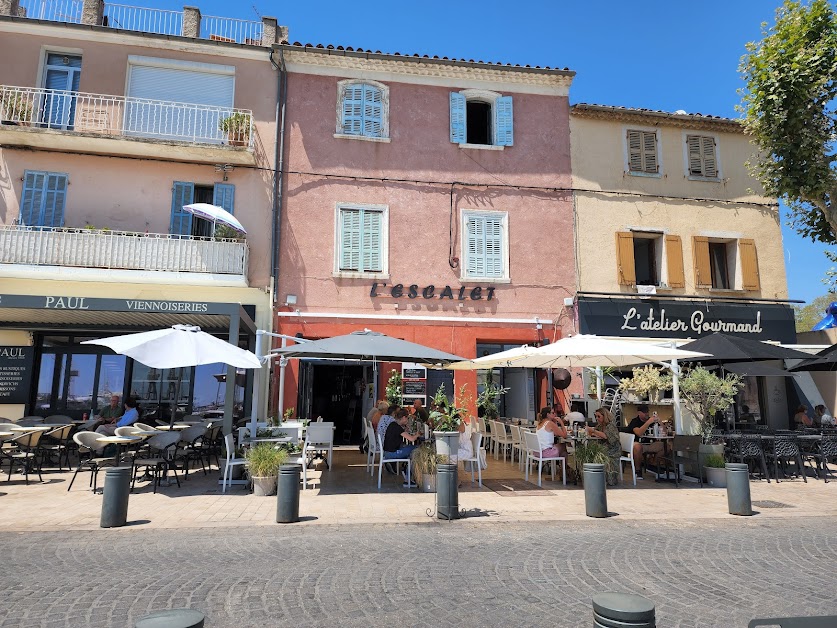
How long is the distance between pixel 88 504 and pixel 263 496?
2.29 metres

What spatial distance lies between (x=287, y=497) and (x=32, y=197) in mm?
10845

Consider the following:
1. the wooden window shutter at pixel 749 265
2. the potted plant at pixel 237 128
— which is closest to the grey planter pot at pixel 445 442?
the potted plant at pixel 237 128

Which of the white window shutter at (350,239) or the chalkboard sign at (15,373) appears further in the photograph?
the white window shutter at (350,239)

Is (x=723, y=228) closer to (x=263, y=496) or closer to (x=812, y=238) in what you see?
(x=812, y=238)

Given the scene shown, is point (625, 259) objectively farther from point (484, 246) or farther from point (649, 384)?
point (649, 384)

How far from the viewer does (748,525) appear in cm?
666

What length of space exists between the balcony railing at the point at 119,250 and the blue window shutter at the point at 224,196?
38.6 inches

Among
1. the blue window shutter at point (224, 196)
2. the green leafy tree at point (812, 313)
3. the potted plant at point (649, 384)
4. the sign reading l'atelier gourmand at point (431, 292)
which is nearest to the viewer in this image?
the potted plant at point (649, 384)

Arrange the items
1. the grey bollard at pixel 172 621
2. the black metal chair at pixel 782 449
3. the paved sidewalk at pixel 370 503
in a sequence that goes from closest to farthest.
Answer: the grey bollard at pixel 172 621
the paved sidewalk at pixel 370 503
the black metal chair at pixel 782 449

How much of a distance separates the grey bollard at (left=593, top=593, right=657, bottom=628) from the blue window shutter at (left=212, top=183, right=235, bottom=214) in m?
12.8

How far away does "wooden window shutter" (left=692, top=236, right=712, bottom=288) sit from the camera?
14961 mm

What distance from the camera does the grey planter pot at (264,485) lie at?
8.17m

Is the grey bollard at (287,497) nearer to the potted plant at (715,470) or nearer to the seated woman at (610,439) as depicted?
the seated woman at (610,439)

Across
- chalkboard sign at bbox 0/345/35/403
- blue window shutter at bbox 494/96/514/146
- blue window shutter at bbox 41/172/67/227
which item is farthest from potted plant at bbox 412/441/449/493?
blue window shutter at bbox 41/172/67/227
